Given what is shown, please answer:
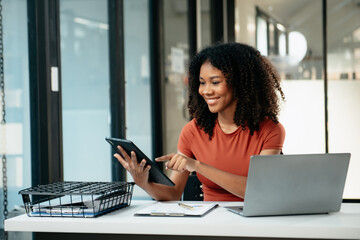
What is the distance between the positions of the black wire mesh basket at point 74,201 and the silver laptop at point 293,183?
0.42 metres

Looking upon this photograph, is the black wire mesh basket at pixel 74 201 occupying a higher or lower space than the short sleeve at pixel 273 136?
lower

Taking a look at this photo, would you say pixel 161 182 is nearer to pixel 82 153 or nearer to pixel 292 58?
pixel 82 153

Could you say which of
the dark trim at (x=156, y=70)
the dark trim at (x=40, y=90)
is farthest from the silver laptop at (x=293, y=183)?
the dark trim at (x=156, y=70)

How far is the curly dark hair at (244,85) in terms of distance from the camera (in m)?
2.28

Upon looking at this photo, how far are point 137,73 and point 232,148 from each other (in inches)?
61.8

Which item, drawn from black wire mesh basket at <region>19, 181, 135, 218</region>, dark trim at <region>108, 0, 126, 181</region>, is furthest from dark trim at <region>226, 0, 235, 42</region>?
black wire mesh basket at <region>19, 181, 135, 218</region>

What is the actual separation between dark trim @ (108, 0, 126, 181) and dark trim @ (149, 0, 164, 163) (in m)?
0.69

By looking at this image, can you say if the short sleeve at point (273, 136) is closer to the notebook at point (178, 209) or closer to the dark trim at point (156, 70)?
the notebook at point (178, 209)

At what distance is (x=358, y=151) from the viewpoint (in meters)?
4.76

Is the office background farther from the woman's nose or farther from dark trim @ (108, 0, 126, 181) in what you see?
the woman's nose

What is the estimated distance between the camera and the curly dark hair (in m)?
2.28

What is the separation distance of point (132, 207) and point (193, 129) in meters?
0.64

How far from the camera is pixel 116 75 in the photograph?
316 centimetres

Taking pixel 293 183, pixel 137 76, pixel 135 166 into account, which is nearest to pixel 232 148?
pixel 135 166
